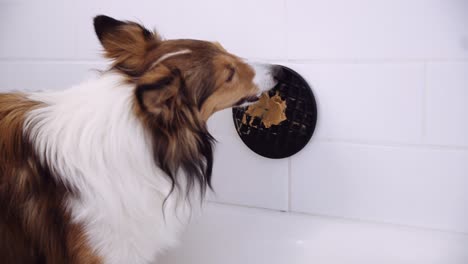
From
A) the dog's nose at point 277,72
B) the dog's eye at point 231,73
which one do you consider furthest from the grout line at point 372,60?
the dog's eye at point 231,73

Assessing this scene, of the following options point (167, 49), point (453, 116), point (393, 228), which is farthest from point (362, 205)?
point (167, 49)

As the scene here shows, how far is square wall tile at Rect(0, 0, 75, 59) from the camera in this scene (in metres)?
2.03

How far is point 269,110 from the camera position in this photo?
67.9 inches

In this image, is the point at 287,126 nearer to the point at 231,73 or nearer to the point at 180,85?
the point at 231,73

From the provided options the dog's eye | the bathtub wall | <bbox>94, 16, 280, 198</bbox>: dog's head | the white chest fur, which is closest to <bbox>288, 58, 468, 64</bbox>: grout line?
the bathtub wall

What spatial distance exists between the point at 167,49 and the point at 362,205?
3.09ft

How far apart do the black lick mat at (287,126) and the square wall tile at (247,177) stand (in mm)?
62

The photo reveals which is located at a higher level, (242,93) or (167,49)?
(167,49)

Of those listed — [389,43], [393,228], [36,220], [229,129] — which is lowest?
[393,228]

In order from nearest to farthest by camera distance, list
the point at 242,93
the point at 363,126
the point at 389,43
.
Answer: the point at 242,93
the point at 389,43
the point at 363,126

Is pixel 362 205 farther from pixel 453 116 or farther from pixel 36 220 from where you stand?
pixel 36 220

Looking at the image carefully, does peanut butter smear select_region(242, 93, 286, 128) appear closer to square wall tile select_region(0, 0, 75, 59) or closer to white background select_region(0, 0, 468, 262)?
white background select_region(0, 0, 468, 262)

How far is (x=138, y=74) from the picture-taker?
1246 millimetres

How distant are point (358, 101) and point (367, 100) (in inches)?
1.2
